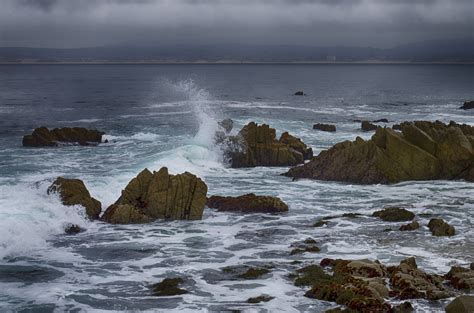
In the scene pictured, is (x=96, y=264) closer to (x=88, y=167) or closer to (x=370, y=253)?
(x=370, y=253)

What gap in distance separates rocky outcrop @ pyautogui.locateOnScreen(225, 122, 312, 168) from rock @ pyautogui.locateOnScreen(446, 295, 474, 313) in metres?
30.7

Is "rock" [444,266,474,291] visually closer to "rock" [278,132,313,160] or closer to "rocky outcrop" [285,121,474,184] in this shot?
"rocky outcrop" [285,121,474,184]

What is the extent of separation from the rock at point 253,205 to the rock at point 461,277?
44.5 feet

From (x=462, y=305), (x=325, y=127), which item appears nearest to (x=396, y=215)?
(x=462, y=305)

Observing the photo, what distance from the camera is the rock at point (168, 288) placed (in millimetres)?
25109

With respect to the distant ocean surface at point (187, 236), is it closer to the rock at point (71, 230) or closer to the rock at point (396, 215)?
the rock at point (71, 230)

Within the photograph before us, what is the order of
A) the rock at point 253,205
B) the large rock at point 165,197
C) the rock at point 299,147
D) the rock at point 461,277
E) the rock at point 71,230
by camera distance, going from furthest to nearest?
the rock at point 299,147, the rock at point 253,205, the large rock at point 165,197, the rock at point 71,230, the rock at point 461,277

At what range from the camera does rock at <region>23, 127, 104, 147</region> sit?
203 ft

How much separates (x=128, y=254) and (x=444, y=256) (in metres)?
14.2

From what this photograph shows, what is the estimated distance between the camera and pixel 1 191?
3944 centimetres

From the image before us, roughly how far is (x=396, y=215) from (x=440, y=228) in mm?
3383

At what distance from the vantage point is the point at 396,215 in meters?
35.7

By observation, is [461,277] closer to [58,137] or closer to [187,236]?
[187,236]

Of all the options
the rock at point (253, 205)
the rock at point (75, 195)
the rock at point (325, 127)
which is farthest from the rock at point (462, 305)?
the rock at point (325, 127)
